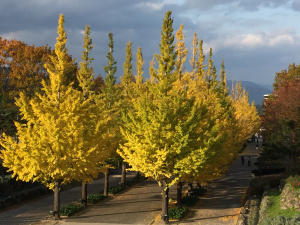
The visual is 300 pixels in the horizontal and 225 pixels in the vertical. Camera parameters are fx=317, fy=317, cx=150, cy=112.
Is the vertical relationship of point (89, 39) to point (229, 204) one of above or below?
above

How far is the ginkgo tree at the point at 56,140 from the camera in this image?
16594 millimetres

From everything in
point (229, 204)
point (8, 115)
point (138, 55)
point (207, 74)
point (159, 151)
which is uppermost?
point (138, 55)

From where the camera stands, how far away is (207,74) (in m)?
38.9

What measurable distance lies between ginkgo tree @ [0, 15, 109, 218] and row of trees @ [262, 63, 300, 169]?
1945 cm

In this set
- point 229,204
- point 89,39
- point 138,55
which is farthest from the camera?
point 138,55

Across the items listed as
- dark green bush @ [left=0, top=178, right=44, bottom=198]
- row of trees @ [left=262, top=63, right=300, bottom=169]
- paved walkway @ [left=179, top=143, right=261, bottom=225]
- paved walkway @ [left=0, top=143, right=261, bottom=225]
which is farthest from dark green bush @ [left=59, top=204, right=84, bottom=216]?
row of trees @ [left=262, top=63, right=300, bottom=169]

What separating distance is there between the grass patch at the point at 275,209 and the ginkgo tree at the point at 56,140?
9.99m

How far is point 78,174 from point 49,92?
4.99m

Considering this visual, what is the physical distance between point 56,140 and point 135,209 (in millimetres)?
8186

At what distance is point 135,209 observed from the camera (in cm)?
2158

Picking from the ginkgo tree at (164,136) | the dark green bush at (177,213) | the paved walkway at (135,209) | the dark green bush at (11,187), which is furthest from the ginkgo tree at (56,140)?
the dark green bush at (11,187)

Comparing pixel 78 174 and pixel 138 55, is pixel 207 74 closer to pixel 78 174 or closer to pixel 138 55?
pixel 138 55

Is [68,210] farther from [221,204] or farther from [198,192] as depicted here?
[198,192]

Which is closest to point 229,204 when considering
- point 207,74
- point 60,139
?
point 60,139
